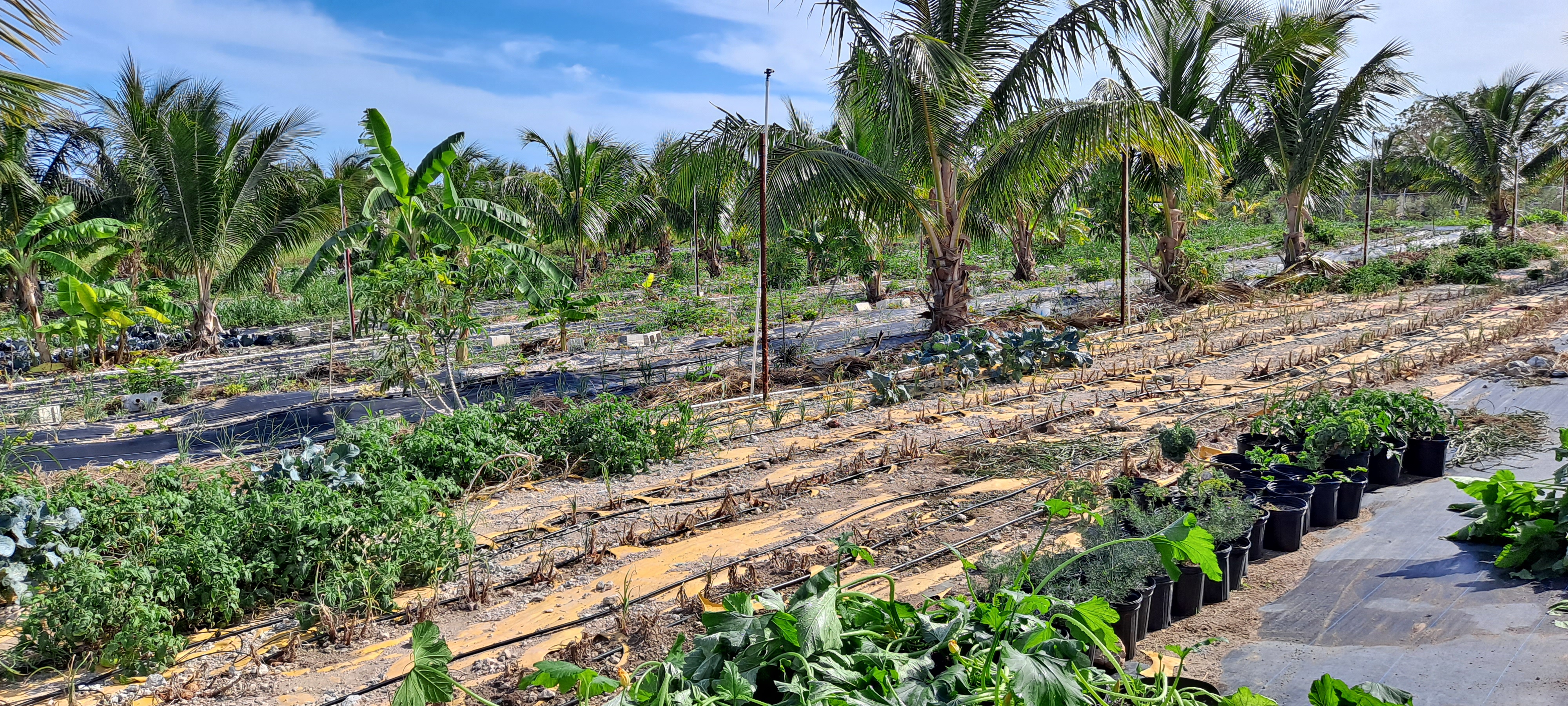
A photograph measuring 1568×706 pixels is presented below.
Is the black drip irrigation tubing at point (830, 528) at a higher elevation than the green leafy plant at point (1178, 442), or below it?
below

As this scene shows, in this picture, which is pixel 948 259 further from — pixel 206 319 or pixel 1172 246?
pixel 206 319

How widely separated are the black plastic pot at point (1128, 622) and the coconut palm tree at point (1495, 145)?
2494 centimetres

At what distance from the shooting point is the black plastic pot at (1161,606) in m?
3.60

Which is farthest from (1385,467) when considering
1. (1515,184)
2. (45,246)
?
(1515,184)

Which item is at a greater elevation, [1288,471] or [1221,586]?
[1288,471]

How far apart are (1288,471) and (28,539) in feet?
20.6

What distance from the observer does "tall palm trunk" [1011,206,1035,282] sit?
19953 mm

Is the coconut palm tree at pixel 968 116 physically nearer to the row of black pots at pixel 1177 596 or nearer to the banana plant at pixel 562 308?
the banana plant at pixel 562 308

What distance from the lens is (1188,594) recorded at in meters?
3.78

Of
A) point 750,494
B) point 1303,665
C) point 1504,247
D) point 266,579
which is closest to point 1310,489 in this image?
point 1303,665

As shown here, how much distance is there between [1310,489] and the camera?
187 inches

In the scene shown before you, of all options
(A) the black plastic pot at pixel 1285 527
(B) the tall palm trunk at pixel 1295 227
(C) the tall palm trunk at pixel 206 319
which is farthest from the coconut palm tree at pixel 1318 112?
(C) the tall palm trunk at pixel 206 319

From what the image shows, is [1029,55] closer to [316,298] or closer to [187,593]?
[187,593]

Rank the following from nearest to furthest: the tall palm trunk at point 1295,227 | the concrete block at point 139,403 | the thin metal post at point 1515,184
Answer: the concrete block at point 139,403 → the tall palm trunk at point 1295,227 → the thin metal post at point 1515,184
